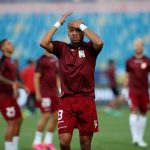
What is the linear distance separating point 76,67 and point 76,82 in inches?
9.2

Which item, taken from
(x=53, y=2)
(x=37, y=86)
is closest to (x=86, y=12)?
(x=53, y=2)

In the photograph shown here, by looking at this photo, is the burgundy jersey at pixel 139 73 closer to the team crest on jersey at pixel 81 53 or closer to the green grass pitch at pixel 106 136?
the green grass pitch at pixel 106 136

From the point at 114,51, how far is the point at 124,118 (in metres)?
9.91

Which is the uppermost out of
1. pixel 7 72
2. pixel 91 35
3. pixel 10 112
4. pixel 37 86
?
pixel 91 35

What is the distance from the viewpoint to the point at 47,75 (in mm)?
14492

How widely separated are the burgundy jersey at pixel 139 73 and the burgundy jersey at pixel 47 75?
2070 mm

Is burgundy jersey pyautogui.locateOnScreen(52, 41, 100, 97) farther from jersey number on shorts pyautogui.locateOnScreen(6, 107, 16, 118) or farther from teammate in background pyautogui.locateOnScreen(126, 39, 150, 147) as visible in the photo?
teammate in background pyautogui.locateOnScreen(126, 39, 150, 147)

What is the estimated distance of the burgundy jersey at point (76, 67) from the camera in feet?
33.4

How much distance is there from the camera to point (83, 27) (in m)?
10.1

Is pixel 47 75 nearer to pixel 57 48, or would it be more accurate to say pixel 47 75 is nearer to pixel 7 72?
pixel 7 72

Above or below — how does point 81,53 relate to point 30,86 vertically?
above

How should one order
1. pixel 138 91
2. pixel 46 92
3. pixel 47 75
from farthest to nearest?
1. pixel 138 91
2. pixel 47 75
3. pixel 46 92

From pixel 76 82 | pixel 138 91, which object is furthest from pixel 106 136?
pixel 76 82

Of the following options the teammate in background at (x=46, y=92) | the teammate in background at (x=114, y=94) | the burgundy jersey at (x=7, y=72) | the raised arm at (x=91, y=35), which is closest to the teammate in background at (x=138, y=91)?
the teammate in background at (x=46, y=92)
